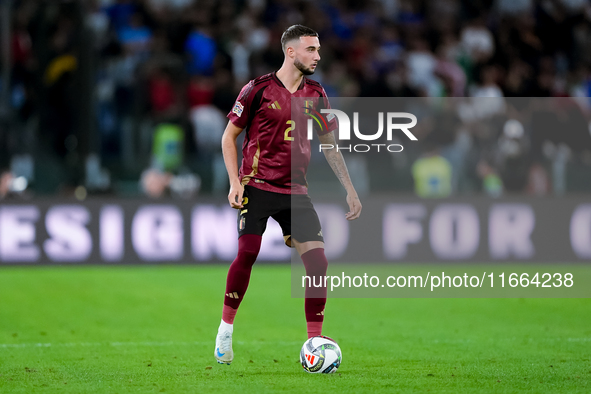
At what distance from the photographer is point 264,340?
7.38m

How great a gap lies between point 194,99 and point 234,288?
8.10 meters

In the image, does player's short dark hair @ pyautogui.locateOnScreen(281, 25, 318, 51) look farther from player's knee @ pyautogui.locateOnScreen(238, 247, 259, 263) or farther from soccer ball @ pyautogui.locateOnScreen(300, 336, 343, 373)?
soccer ball @ pyautogui.locateOnScreen(300, 336, 343, 373)

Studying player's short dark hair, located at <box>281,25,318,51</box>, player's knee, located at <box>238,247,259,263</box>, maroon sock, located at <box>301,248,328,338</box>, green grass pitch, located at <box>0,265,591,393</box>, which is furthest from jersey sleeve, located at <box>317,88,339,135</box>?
green grass pitch, located at <box>0,265,591,393</box>

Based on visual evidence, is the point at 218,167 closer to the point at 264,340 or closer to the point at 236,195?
the point at 264,340

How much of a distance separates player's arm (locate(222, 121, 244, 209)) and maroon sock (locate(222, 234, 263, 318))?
27 cm

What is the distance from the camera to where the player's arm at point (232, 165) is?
5.75m

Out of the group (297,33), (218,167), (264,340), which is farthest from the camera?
(218,167)

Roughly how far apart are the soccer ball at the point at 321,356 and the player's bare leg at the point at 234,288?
21.8 inches

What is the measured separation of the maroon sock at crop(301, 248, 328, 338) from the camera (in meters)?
5.81

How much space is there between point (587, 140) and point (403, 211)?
117 inches

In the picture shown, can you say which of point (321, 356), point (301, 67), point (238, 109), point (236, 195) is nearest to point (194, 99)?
point (238, 109)

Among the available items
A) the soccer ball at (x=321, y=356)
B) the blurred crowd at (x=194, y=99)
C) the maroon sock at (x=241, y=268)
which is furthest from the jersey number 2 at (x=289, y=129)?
the blurred crowd at (x=194, y=99)

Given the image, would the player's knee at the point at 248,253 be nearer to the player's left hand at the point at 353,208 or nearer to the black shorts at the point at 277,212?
the black shorts at the point at 277,212

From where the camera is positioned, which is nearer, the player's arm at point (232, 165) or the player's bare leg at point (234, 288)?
the player's arm at point (232, 165)
